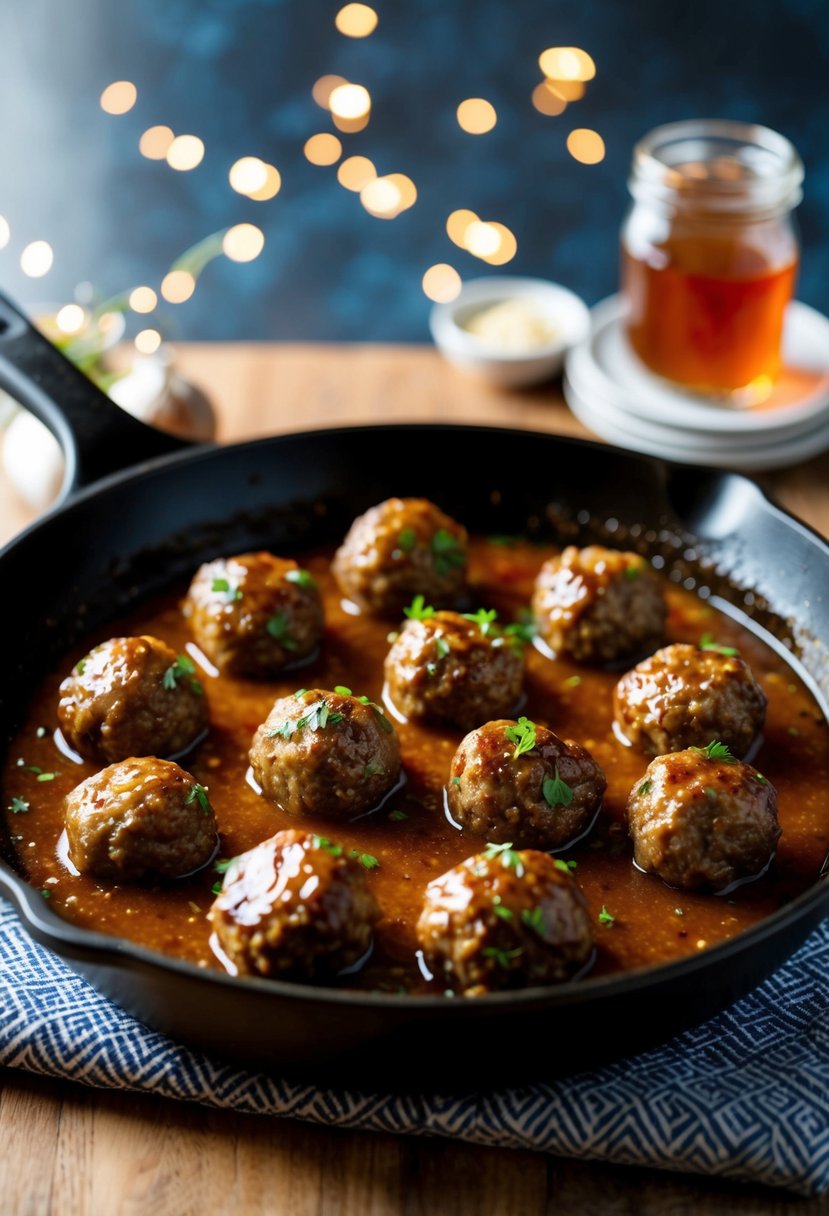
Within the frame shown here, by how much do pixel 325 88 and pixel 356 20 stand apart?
1.26ft

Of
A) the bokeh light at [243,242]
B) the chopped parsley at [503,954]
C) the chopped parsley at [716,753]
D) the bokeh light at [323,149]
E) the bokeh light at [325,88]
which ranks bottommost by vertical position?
the bokeh light at [243,242]

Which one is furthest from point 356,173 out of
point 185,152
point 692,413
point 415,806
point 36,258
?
point 415,806

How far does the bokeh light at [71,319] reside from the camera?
6.05 meters

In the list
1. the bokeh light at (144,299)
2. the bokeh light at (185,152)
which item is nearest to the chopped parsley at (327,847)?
the bokeh light at (144,299)

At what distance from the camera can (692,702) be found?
383 cm

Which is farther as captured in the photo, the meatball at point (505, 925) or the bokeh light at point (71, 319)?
the bokeh light at point (71, 319)

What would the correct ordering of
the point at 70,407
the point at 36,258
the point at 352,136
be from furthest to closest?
the point at 36,258 → the point at 352,136 → the point at 70,407

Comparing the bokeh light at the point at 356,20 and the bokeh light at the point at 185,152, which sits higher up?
the bokeh light at the point at 356,20

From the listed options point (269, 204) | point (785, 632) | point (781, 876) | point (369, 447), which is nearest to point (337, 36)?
point (269, 204)

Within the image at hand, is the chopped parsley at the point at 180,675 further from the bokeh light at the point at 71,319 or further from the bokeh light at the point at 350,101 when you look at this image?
the bokeh light at the point at 350,101

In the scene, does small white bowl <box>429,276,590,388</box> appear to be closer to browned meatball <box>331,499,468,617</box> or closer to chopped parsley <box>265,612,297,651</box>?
browned meatball <box>331,499,468,617</box>

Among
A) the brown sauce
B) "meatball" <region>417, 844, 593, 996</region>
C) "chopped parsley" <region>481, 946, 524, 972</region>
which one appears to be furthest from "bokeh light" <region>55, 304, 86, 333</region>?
"chopped parsley" <region>481, 946, 524, 972</region>

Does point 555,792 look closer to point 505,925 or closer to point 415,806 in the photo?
point 415,806

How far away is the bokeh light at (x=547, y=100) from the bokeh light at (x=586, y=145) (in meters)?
0.14
